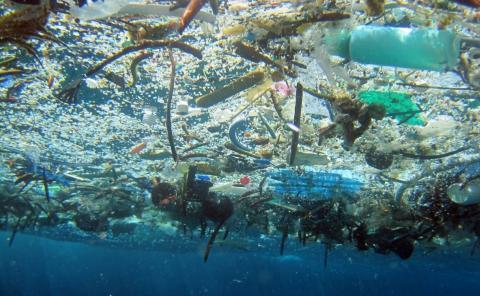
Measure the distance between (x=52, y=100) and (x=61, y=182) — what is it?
22.6ft

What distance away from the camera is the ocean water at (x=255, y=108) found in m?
4.06

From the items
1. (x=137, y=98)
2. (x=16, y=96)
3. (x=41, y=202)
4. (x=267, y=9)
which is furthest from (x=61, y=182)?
(x=267, y=9)

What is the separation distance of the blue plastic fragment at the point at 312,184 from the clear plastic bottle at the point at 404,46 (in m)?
6.76

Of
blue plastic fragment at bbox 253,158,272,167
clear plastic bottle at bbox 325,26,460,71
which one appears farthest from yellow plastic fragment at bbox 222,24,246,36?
blue plastic fragment at bbox 253,158,272,167

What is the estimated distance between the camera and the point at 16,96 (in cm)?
701

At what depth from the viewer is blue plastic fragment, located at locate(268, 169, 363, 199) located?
10547mm

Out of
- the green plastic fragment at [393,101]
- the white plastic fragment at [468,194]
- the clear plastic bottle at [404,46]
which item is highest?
the green plastic fragment at [393,101]

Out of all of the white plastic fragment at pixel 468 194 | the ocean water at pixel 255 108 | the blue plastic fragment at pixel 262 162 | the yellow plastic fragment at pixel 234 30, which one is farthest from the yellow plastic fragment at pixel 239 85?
the white plastic fragment at pixel 468 194

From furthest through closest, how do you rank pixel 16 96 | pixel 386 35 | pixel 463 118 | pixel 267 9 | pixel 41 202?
pixel 41 202 → pixel 16 96 → pixel 463 118 → pixel 267 9 → pixel 386 35

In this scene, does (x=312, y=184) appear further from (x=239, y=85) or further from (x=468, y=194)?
(x=239, y=85)

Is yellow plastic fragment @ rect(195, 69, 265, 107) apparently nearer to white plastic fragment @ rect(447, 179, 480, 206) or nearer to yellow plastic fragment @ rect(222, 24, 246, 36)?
yellow plastic fragment @ rect(222, 24, 246, 36)

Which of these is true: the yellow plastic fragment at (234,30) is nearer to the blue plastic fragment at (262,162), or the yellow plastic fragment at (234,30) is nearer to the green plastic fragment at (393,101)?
the green plastic fragment at (393,101)

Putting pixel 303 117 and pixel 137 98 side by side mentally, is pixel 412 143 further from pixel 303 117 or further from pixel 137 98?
pixel 137 98

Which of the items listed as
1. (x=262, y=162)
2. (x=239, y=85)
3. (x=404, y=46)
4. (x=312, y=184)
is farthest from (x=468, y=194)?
(x=239, y=85)
